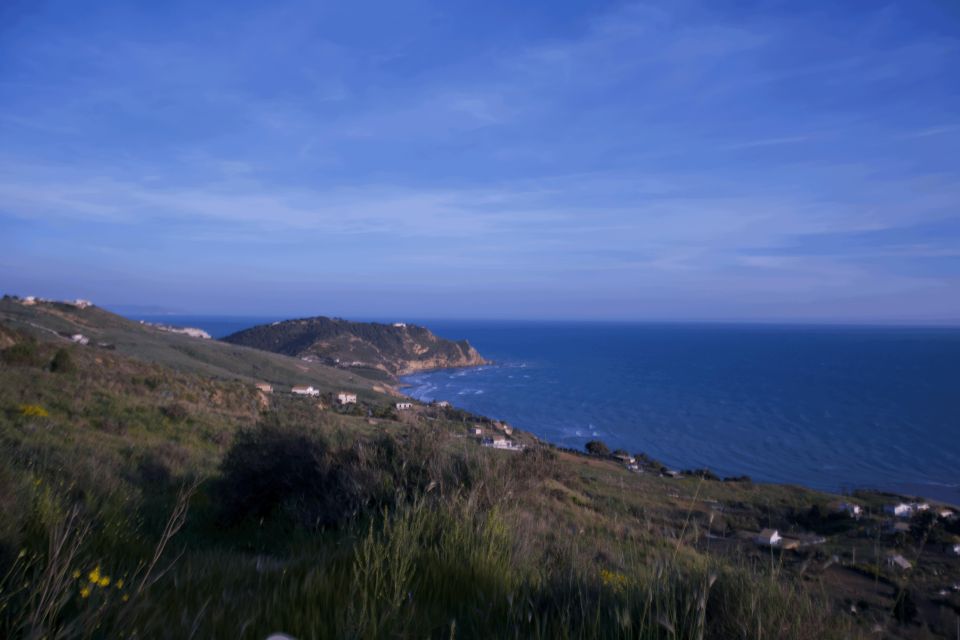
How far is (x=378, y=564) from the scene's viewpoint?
3008mm

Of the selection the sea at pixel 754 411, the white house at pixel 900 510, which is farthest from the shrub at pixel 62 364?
the white house at pixel 900 510

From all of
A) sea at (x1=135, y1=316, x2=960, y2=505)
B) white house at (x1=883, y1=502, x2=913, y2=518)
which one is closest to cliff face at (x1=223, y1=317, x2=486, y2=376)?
sea at (x1=135, y1=316, x2=960, y2=505)

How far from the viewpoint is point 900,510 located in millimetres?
18312

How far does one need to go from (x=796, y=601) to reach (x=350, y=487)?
12.7ft

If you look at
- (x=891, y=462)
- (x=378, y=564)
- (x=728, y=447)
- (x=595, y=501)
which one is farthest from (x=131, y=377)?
(x=891, y=462)

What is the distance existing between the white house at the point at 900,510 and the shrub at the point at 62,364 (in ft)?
80.0

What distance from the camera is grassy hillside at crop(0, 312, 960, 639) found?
2.49 meters

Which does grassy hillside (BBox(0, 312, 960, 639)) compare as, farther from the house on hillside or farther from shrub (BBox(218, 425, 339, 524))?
the house on hillside

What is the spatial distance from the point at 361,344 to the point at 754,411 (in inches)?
2149

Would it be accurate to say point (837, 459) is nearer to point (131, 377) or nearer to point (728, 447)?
point (728, 447)

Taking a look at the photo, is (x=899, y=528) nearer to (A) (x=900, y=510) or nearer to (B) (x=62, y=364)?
(A) (x=900, y=510)

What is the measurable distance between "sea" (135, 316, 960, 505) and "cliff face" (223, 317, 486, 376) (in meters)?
5.56

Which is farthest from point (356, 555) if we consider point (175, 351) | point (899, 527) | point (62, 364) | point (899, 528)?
point (175, 351)

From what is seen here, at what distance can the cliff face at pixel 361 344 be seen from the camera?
Result: 80750mm
